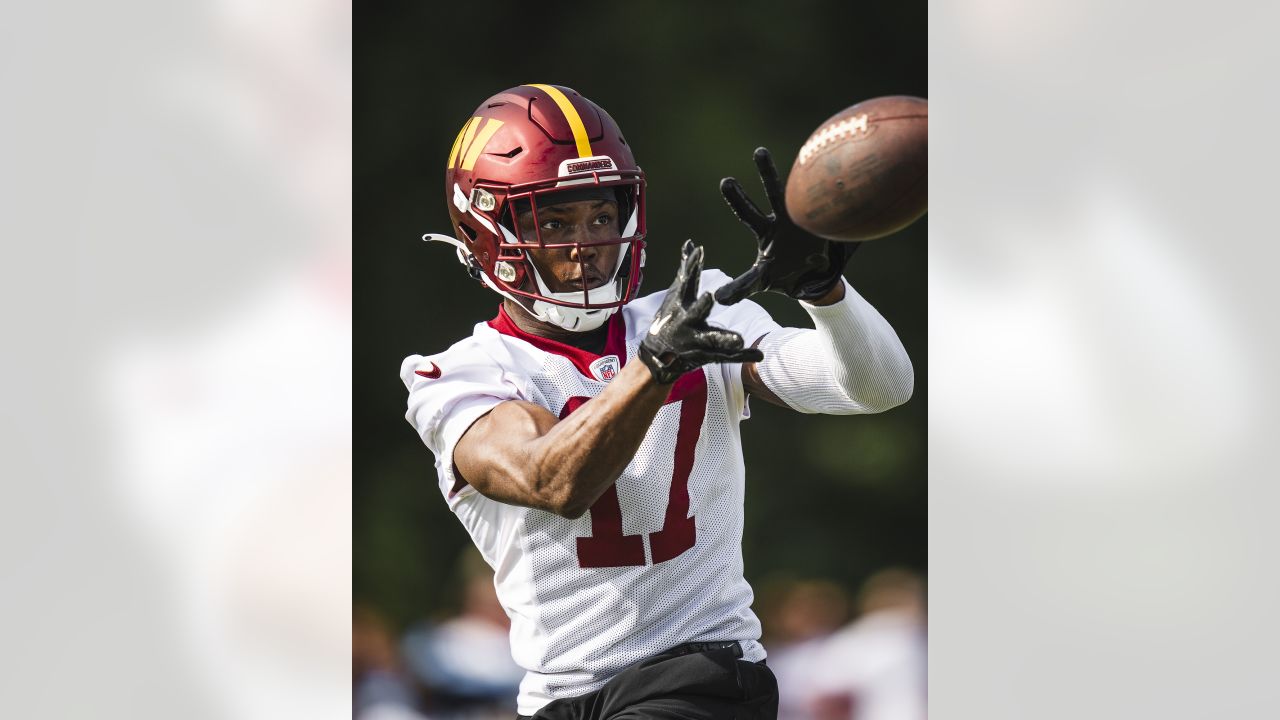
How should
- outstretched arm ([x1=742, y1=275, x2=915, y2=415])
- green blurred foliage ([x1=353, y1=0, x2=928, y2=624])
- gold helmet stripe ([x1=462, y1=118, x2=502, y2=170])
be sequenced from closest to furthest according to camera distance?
outstretched arm ([x1=742, y1=275, x2=915, y2=415])
gold helmet stripe ([x1=462, y1=118, x2=502, y2=170])
green blurred foliage ([x1=353, y1=0, x2=928, y2=624])

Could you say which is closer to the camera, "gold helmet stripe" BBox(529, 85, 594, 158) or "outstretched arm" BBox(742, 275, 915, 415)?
"outstretched arm" BBox(742, 275, 915, 415)

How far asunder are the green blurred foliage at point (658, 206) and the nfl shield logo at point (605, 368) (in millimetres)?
1558

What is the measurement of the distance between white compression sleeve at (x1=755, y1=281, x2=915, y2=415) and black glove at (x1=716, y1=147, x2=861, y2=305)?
0.14 ft

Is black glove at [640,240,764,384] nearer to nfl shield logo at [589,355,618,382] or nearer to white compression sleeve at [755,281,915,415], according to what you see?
white compression sleeve at [755,281,915,415]

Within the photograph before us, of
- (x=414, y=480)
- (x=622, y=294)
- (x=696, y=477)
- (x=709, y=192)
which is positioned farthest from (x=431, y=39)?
(x=696, y=477)

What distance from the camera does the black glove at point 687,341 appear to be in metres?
2.13

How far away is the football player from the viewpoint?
2.36 m

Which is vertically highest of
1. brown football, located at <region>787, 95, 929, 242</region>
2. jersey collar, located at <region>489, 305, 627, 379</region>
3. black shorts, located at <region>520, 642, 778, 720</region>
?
brown football, located at <region>787, 95, 929, 242</region>

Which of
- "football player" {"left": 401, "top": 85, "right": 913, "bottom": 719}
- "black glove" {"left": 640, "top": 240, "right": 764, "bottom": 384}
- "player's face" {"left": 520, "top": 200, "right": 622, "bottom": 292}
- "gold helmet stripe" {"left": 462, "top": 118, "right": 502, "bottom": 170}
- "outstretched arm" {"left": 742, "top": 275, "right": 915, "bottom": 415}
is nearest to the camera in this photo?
"black glove" {"left": 640, "top": 240, "right": 764, "bottom": 384}

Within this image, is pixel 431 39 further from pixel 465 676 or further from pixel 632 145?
pixel 465 676

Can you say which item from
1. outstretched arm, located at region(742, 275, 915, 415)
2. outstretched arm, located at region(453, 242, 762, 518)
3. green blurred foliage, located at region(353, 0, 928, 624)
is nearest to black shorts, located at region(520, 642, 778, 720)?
outstretched arm, located at region(453, 242, 762, 518)

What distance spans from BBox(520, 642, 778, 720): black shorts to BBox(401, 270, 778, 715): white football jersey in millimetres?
29

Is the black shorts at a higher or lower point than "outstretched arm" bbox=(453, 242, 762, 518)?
lower

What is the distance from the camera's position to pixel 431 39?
4207 mm
